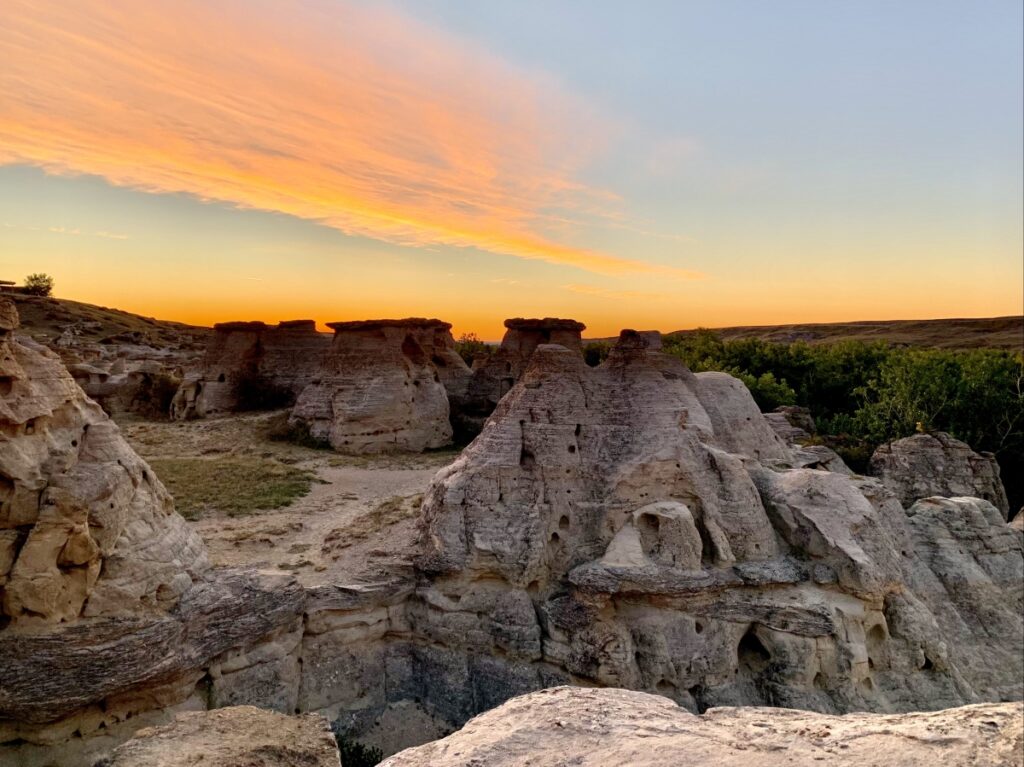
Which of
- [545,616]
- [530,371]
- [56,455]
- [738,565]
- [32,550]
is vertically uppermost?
[530,371]

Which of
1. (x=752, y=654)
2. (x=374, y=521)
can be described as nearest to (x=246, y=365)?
(x=374, y=521)

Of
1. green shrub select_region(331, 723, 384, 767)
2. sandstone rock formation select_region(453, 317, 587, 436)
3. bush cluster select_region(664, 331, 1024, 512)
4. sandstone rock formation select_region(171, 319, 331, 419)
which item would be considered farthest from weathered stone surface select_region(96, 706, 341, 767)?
sandstone rock formation select_region(171, 319, 331, 419)

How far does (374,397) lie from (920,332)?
92338 mm

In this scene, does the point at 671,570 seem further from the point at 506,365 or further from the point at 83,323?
the point at 83,323

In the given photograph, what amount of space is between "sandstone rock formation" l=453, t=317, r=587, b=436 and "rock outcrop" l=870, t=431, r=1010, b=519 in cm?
1403

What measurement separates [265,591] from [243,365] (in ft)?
79.5

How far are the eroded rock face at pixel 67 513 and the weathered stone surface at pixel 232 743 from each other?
13.2 feet

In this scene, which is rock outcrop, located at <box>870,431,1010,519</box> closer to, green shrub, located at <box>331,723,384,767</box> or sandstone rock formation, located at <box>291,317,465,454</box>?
green shrub, located at <box>331,723,384,767</box>

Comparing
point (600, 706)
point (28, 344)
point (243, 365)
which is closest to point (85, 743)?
point (28, 344)

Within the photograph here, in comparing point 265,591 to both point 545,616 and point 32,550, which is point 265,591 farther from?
point 545,616

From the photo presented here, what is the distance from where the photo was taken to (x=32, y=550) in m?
8.23

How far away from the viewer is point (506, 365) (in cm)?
3055

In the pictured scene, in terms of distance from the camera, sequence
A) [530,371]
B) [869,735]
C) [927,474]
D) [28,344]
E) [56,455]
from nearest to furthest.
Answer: [869,735]
[56,455]
[28,344]
[530,371]
[927,474]

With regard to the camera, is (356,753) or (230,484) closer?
(356,753)
